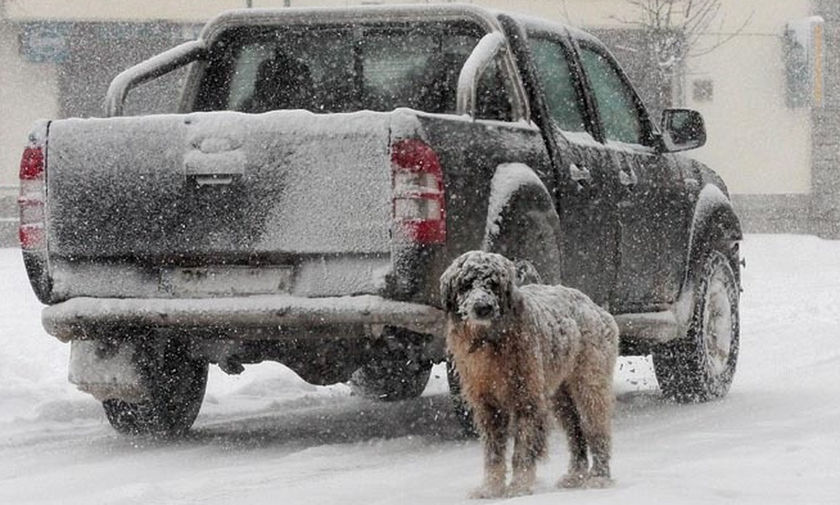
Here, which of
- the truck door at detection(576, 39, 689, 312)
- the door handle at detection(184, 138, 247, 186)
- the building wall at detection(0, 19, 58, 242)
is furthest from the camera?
the building wall at detection(0, 19, 58, 242)

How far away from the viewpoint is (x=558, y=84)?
8.73 meters

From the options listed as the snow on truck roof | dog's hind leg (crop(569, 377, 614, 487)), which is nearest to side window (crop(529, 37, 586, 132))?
the snow on truck roof

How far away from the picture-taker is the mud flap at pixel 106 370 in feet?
24.6

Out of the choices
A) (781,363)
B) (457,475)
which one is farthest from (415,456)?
(781,363)

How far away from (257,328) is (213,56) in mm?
2022

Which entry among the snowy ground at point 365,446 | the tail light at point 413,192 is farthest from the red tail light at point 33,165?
the tail light at point 413,192

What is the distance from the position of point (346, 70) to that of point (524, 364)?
107 inches

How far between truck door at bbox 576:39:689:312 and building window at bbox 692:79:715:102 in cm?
2800

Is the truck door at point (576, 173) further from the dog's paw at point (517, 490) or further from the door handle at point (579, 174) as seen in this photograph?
the dog's paw at point (517, 490)

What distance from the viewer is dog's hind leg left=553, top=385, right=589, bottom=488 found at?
6.44 m

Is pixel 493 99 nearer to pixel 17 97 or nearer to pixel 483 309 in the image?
pixel 483 309

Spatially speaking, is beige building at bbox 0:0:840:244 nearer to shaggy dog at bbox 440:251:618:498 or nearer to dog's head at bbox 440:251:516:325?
shaggy dog at bbox 440:251:618:498

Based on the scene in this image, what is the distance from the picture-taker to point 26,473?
709 centimetres

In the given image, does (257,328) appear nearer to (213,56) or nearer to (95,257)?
(95,257)
